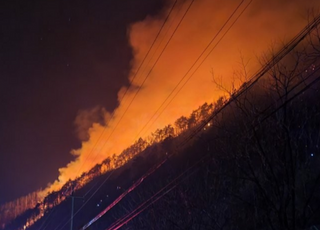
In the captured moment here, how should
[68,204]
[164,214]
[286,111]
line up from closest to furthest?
[286,111] < [164,214] < [68,204]

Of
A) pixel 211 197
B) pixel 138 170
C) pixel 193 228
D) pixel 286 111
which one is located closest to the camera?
pixel 286 111

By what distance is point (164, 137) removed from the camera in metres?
35.9

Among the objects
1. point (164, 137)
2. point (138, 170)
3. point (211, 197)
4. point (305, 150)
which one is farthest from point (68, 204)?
point (305, 150)

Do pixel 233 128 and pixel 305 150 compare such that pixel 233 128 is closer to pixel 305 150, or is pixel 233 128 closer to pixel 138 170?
pixel 305 150

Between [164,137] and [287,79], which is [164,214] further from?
[287,79]

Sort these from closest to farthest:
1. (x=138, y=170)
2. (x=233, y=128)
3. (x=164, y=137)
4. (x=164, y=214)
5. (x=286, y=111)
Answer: (x=286, y=111) < (x=233, y=128) < (x=164, y=214) < (x=164, y=137) < (x=138, y=170)

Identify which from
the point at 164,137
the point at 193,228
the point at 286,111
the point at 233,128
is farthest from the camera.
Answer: the point at 164,137

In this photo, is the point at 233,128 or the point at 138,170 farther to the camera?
the point at 138,170

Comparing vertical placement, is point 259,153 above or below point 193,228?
above

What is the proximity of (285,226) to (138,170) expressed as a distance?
48482 mm

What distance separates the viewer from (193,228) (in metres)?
25.2

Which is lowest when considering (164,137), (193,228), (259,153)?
(193,228)

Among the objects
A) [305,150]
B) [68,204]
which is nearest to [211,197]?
[305,150]

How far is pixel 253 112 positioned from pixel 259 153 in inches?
47.2
